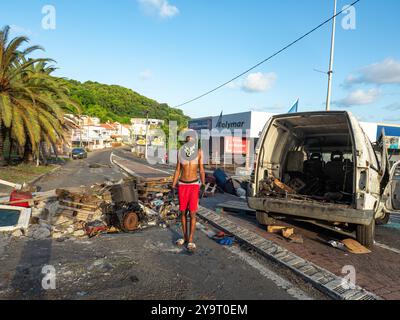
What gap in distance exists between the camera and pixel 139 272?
3.89 metres

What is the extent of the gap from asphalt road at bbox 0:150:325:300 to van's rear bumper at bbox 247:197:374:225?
108 centimetres

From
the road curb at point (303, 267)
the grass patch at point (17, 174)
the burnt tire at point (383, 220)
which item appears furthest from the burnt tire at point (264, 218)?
the grass patch at point (17, 174)

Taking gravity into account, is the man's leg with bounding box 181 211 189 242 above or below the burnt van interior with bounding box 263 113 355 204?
below

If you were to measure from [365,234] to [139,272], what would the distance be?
12.4ft

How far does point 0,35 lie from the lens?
1370cm

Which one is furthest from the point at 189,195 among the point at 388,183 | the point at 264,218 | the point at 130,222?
the point at 388,183

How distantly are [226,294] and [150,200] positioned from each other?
17.6 feet

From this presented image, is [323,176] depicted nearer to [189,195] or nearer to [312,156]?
[312,156]

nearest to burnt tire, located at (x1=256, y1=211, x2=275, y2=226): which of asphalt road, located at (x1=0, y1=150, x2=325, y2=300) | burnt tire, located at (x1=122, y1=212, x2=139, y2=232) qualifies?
asphalt road, located at (x1=0, y1=150, x2=325, y2=300)

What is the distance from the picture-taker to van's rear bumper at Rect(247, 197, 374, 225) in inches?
181

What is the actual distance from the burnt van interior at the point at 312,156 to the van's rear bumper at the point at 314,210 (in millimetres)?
803

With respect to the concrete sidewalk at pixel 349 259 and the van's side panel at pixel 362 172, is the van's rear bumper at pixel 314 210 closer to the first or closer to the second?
the van's side panel at pixel 362 172

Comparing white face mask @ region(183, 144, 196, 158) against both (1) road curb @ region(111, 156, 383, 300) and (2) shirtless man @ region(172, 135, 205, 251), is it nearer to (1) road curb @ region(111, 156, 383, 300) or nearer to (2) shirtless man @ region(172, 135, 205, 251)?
(2) shirtless man @ region(172, 135, 205, 251)

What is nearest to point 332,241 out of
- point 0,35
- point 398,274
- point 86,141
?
point 398,274
